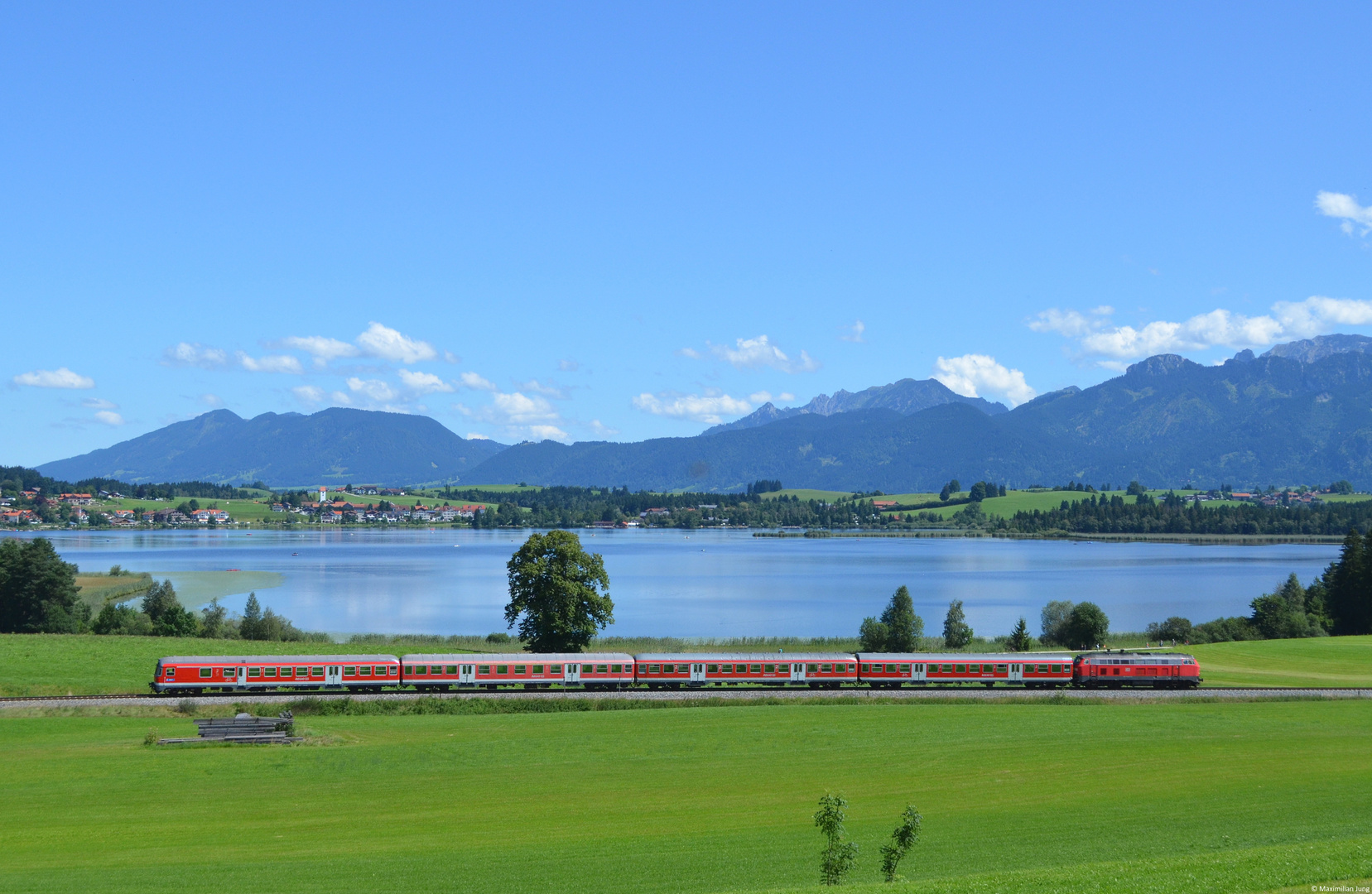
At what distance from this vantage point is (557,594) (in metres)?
55.0

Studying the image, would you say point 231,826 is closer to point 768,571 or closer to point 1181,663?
point 1181,663

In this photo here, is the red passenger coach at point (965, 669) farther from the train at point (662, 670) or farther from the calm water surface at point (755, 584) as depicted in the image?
the calm water surface at point (755, 584)

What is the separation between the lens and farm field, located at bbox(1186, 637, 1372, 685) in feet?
172

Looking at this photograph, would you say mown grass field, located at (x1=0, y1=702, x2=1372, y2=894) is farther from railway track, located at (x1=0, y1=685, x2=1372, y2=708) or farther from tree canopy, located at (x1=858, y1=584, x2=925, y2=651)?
tree canopy, located at (x1=858, y1=584, x2=925, y2=651)

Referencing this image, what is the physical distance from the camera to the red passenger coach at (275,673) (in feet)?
139

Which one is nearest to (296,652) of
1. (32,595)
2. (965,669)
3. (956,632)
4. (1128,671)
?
(32,595)

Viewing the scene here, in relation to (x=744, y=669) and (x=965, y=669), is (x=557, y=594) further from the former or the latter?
(x=965, y=669)

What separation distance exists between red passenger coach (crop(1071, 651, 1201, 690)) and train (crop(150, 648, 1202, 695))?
0.04 meters

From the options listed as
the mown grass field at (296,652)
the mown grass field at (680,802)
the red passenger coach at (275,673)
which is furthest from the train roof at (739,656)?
the red passenger coach at (275,673)

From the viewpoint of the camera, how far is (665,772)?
29.4 meters

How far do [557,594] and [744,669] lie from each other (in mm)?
12258

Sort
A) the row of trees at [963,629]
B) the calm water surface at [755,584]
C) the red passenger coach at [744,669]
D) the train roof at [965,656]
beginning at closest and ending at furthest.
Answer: the red passenger coach at [744,669] → the train roof at [965,656] → the row of trees at [963,629] → the calm water surface at [755,584]

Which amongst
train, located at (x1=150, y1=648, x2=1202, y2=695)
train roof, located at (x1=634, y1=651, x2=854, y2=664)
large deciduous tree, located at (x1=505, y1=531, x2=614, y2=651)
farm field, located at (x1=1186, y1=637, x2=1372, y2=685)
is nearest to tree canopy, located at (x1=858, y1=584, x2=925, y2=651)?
train, located at (x1=150, y1=648, x2=1202, y2=695)

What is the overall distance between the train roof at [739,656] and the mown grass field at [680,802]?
7.95 m
